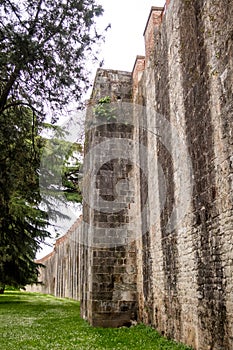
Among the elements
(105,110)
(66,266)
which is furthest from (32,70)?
(66,266)

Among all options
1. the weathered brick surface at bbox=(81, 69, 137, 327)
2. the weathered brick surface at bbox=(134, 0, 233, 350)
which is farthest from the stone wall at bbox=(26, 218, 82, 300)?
the weathered brick surface at bbox=(134, 0, 233, 350)

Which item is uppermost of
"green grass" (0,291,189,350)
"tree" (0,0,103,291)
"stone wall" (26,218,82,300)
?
"tree" (0,0,103,291)

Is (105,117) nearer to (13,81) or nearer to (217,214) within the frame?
(13,81)

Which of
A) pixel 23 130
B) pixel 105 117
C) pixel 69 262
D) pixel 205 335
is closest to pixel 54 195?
pixel 69 262

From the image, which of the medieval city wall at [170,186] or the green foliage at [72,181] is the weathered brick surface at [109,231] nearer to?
the medieval city wall at [170,186]

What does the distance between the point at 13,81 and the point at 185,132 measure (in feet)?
10.2

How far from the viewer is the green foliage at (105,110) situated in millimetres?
12250

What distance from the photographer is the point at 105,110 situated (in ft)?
40.3

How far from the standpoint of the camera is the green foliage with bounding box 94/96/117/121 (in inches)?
482

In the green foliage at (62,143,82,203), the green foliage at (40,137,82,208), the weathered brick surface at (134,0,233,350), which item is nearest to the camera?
the weathered brick surface at (134,0,233,350)

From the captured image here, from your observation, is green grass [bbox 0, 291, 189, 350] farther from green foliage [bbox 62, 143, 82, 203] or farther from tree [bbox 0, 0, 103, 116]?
green foliage [bbox 62, 143, 82, 203]

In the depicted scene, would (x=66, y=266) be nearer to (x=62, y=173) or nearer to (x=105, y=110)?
(x=62, y=173)

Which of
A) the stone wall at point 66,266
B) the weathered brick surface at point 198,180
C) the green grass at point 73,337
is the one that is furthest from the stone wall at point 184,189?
the stone wall at point 66,266

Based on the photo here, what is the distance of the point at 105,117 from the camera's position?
1227cm
